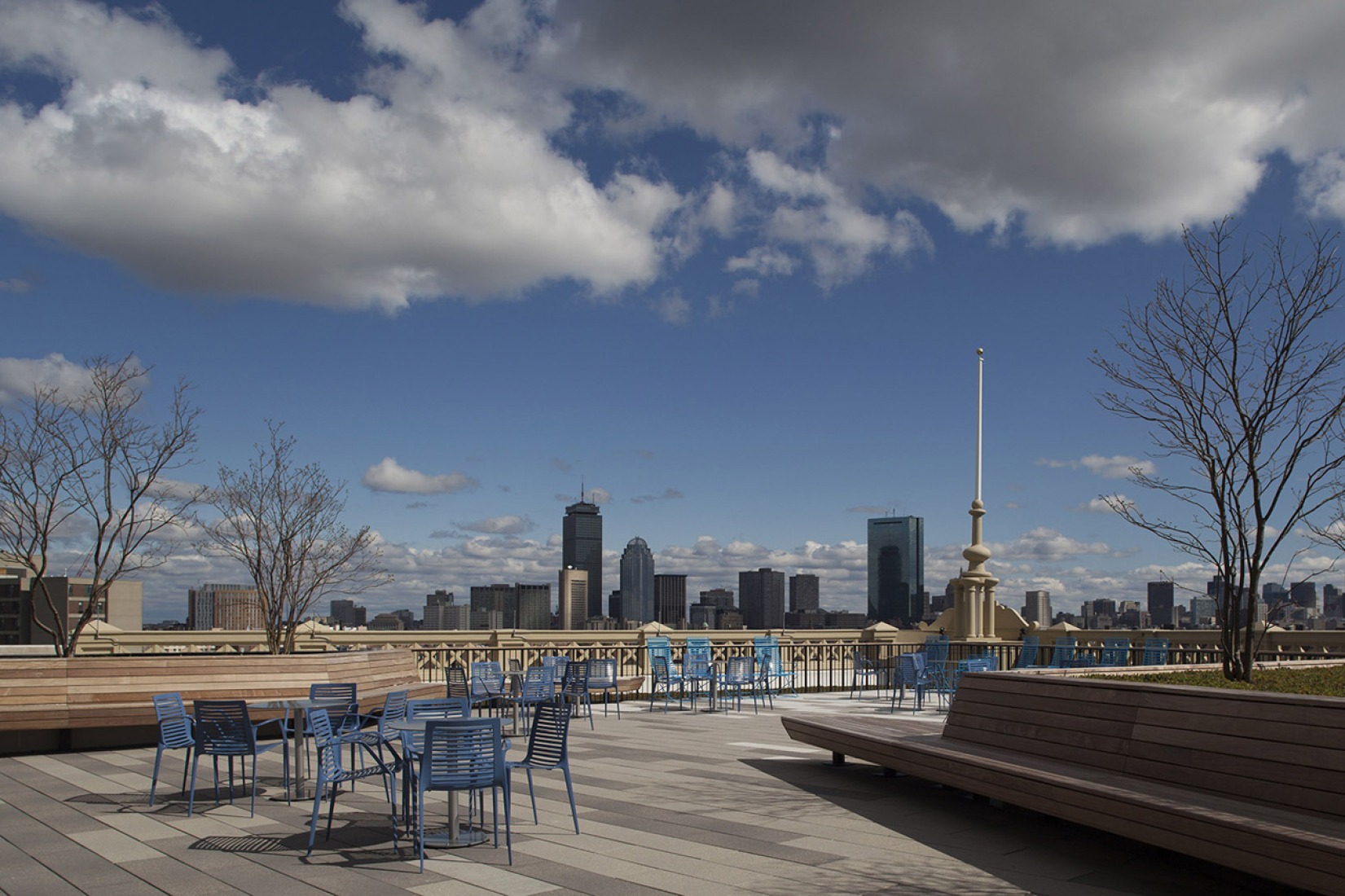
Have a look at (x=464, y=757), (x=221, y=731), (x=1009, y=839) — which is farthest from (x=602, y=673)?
(x=464, y=757)

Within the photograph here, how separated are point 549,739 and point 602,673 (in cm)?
815

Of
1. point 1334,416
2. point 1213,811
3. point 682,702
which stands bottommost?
point 682,702

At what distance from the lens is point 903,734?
32.1 ft

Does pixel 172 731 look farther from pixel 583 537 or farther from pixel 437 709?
pixel 583 537

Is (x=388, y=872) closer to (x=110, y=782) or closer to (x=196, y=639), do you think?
(x=110, y=782)

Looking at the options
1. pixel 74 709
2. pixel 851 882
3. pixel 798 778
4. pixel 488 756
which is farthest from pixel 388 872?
pixel 74 709

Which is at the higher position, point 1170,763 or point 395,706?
point 1170,763

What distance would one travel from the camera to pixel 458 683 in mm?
14664

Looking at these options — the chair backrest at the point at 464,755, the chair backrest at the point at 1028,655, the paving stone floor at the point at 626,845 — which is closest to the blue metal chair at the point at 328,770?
the paving stone floor at the point at 626,845

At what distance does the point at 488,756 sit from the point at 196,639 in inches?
718

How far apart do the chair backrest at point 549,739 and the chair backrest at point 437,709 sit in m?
0.97

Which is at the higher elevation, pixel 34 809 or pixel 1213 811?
pixel 1213 811

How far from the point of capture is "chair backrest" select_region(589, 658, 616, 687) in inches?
598

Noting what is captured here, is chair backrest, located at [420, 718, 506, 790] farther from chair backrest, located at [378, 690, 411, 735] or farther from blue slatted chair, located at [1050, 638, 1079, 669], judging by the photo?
blue slatted chair, located at [1050, 638, 1079, 669]
